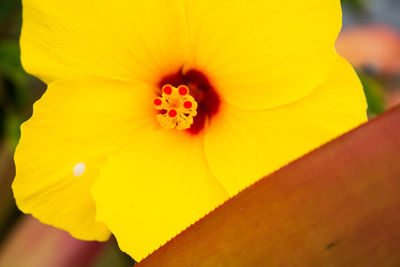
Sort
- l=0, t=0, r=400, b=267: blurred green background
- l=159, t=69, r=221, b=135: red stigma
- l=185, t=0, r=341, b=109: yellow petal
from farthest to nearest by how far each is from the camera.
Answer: l=0, t=0, r=400, b=267: blurred green background
l=159, t=69, r=221, b=135: red stigma
l=185, t=0, r=341, b=109: yellow petal

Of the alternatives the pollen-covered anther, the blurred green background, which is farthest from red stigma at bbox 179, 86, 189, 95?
the blurred green background

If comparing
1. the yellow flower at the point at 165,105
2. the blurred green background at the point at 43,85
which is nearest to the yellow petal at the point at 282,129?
the yellow flower at the point at 165,105

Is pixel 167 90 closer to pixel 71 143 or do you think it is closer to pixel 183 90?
pixel 183 90

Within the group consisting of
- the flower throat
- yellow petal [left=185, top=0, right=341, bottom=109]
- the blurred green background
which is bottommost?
the blurred green background

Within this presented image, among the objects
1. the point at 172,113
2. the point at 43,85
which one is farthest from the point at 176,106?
the point at 43,85

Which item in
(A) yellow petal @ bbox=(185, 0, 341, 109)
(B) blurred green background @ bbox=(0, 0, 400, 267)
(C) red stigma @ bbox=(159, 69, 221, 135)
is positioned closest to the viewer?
(A) yellow petal @ bbox=(185, 0, 341, 109)

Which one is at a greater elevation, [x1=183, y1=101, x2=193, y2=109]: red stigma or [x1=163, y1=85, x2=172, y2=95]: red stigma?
[x1=163, y1=85, x2=172, y2=95]: red stigma

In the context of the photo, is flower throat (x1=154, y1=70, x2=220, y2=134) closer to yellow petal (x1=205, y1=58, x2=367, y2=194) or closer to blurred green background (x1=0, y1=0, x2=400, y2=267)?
yellow petal (x1=205, y1=58, x2=367, y2=194)
